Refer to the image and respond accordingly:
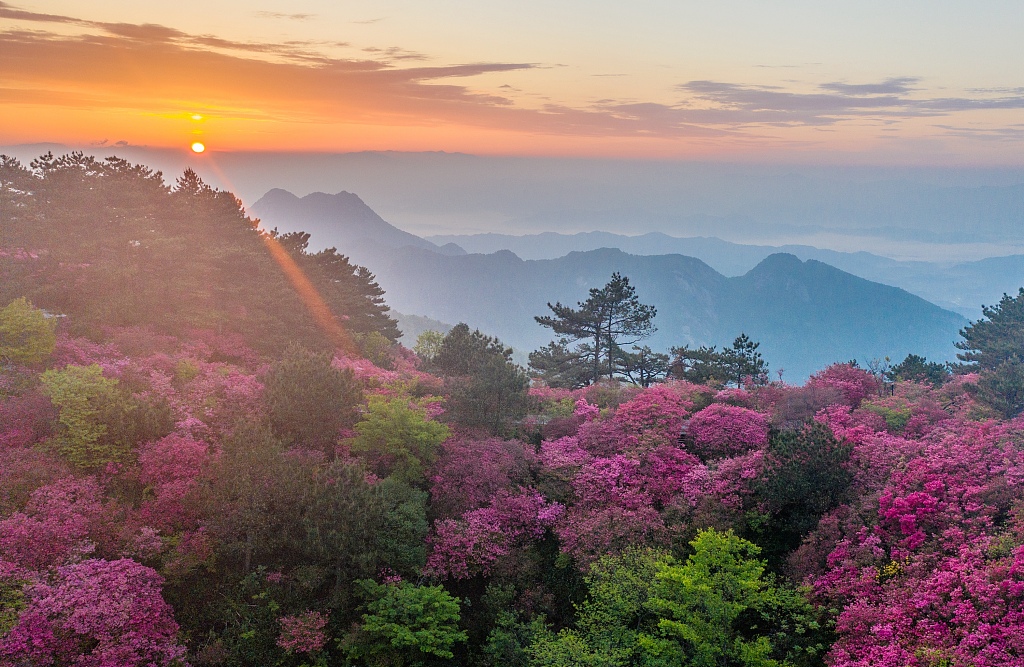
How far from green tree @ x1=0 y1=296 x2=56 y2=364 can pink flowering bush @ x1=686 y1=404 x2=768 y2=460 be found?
27597 millimetres

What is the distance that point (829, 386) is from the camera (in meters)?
33.3

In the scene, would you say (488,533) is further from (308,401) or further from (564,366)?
(564,366)

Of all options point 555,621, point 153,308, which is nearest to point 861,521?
point 555,621

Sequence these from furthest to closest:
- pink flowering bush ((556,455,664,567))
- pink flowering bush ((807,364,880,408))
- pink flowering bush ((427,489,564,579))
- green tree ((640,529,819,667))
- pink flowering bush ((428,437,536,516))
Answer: pink flowering bush ((807,364,880,408)), pink flowering bush ((428,437,536,516)), pink flowering bush ((556,455,664,567)), pink flowering bush ((427,489,564,579)), green tree ((640,529,819,667))

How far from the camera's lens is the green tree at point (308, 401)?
2475 cm

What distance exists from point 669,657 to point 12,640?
17.2m

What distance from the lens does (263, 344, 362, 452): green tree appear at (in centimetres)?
2475

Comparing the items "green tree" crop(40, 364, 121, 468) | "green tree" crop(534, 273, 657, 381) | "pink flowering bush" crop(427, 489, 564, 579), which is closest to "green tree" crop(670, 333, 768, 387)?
"green tree" crop(534, 273, 657, 381)

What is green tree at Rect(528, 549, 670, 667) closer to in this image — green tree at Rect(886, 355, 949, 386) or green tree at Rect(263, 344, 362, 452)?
green tree at Rect(263, 344, 362, 452)

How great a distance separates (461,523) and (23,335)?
63.2ft

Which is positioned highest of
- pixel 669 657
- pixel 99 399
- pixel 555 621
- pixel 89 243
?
pixel 89 243

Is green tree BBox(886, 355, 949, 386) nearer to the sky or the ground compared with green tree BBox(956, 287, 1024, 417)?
nearer to the ground

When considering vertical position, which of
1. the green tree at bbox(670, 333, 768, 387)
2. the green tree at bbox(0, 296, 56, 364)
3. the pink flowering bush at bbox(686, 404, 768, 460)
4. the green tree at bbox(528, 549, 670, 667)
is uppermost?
the green tree at bbox(0, 296, 56, 364)

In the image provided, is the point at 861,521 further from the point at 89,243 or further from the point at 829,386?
the point at 89,243
